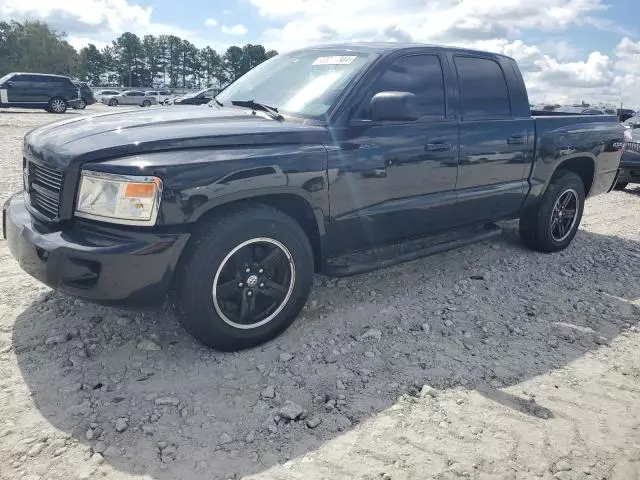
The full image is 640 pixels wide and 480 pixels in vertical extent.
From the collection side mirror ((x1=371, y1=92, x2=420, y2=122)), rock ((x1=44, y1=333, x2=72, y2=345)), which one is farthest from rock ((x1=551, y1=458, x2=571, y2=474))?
rock ((x1=44, y1=333, x2=72, y2=345))

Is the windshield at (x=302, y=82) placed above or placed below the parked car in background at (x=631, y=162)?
above

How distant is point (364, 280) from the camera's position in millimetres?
4422

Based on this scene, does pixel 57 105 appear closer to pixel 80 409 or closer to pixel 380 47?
pixel 380 47

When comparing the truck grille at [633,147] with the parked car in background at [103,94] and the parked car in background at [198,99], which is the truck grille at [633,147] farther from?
the parked car in background at [103,94]

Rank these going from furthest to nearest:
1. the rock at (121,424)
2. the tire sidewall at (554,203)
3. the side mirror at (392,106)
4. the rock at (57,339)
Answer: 1. the tire sidewall at (554,203)
2. the side mirror at (392,106)
3. the rock at (57,339)
4. the rock at (121,424)

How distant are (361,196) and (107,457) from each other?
2.07m

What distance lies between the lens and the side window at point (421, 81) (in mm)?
3746

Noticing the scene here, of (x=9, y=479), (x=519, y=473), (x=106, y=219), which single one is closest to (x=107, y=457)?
(x=9, y=479)

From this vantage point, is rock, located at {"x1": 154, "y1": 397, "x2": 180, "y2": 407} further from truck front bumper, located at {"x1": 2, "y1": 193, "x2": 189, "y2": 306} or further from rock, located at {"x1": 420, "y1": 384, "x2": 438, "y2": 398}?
rock, located at {"x1": 420, "y1": 384, "x2": 438, "y2": 398}

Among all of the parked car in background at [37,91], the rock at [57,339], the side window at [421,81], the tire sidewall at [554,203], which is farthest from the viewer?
the parked car in background at [37,91]

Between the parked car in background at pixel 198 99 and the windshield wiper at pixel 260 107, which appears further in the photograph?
the parked car in background at pixel 198 99


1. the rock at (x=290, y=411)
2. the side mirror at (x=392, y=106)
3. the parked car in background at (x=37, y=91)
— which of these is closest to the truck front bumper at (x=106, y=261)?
the rock at (x=290, y=411)

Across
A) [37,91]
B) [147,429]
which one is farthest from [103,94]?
[147,429]

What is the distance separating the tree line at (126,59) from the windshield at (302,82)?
65.8 meters
